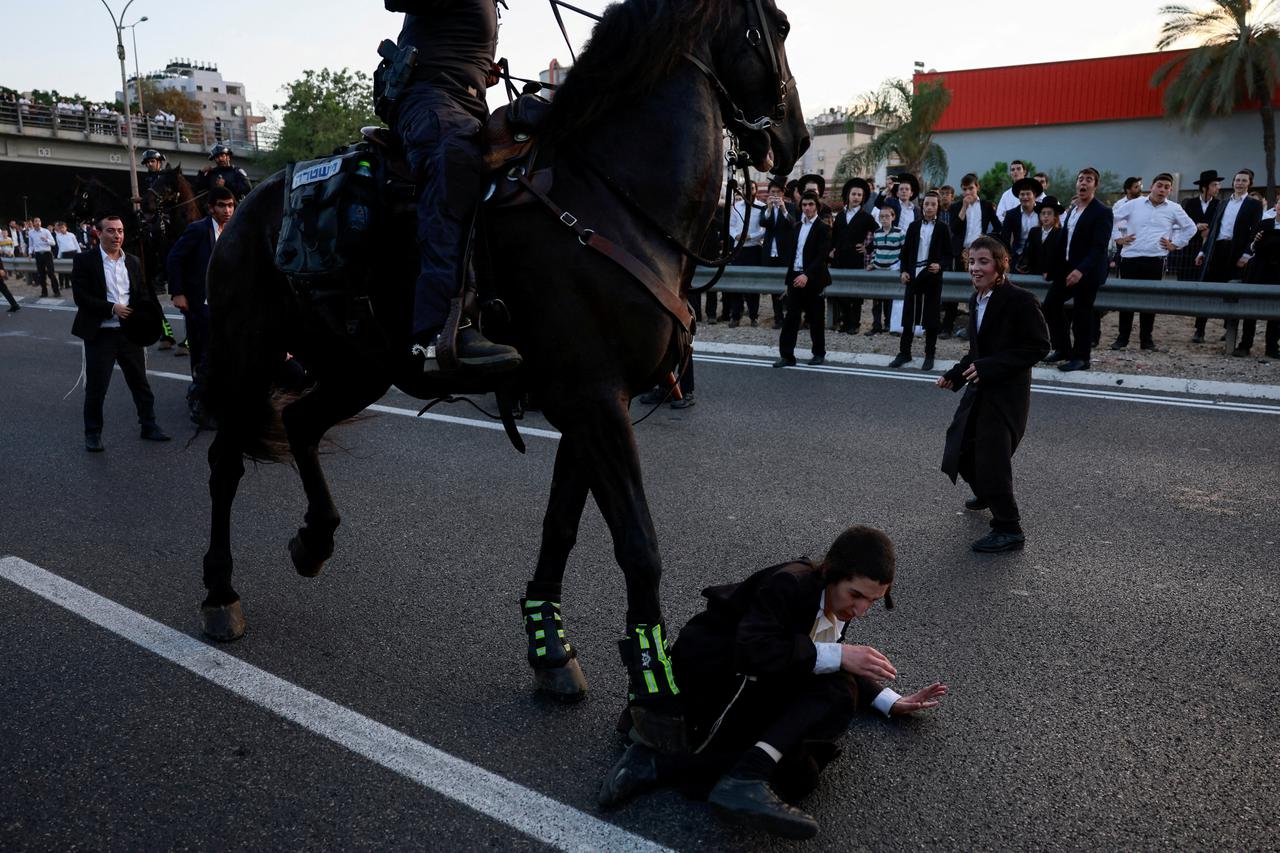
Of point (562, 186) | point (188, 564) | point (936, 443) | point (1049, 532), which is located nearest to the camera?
point (562, 186)

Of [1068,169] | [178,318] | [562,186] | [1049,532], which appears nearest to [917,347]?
[1049,532]

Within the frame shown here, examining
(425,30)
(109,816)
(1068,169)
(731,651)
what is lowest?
(109,816)

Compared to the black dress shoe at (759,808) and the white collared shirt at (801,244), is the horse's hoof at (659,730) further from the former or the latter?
the white collared shirt at (801,244)

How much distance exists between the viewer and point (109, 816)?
293 centimetres

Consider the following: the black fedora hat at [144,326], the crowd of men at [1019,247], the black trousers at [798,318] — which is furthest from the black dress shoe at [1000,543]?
the black trousers at [798,318]

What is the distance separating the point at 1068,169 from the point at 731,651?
43.1 m

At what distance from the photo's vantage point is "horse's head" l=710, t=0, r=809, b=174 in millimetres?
3477

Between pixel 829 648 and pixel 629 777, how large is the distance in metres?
0.74

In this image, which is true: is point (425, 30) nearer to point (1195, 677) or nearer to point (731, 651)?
point (731, 651)

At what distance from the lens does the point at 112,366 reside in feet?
28.6

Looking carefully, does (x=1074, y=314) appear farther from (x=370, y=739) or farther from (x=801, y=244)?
(x=370, y=739)

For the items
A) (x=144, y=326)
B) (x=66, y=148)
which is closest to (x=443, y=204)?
(x=144, y=326)

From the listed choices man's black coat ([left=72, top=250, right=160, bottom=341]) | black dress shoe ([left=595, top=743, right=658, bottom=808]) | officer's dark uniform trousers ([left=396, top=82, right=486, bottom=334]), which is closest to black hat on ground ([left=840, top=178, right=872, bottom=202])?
man's black coat ([left=72, top=250, right=160, bottom=341])

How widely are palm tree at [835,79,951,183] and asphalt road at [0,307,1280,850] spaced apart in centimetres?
3736
